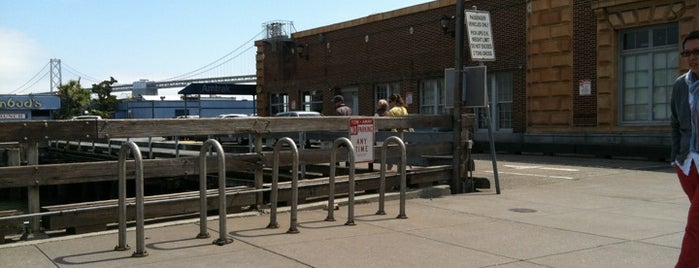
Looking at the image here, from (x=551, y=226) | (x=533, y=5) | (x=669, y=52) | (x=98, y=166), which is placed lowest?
(x=551, y=226)

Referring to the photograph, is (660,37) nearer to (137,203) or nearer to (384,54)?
(384,54)

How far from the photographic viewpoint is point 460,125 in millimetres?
10695

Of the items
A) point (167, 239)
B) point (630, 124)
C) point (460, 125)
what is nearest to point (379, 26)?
point (630, 124)

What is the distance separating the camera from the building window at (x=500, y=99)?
2473 centimetres

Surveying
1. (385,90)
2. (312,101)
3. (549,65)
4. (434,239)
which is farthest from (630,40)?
(312,101)

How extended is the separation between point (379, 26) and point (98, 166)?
25.0 metres

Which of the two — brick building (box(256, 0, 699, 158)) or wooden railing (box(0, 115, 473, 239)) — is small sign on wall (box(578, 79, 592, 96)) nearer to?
brick building (box(256, 0, 699, 158))

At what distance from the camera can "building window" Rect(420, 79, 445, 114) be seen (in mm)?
28023

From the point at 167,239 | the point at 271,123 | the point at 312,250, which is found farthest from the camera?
the point at 271,123

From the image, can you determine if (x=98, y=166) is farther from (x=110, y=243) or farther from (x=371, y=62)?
(x=371, y=62)

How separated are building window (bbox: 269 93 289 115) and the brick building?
8.63 meters

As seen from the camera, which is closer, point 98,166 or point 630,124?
point 98,166

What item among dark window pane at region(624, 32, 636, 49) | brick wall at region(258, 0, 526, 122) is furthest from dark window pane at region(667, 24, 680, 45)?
brick wall at region(258, 0, 526, 122)

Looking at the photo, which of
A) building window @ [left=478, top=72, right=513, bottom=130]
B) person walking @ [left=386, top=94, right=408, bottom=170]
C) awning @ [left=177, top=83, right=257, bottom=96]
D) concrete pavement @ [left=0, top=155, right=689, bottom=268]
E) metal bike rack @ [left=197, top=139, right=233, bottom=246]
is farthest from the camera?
awning @ [left=177, top=83, right=257, bottom=96]
